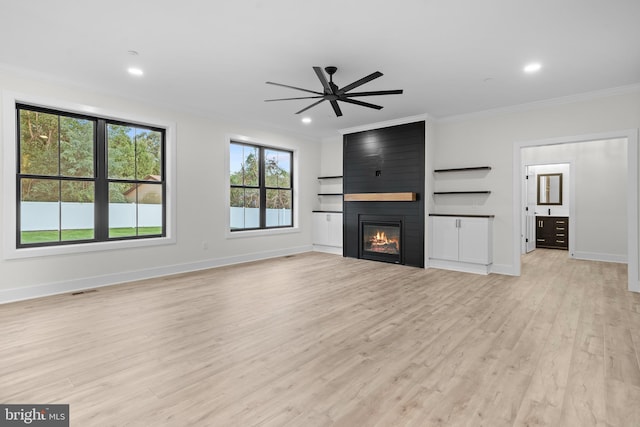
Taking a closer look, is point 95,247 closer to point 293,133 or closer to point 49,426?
point 49,426

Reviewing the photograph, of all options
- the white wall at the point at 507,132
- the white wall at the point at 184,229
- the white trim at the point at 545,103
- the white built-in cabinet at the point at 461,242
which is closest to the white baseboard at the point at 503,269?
the white wall at the point at 507,132

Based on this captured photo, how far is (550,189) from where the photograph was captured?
A: 26.7 ft

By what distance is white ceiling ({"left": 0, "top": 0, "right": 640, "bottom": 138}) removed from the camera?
8.75 feet

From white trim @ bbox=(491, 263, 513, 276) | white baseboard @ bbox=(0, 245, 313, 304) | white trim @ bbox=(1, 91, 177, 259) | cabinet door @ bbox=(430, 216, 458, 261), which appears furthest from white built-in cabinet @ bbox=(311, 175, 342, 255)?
white trim @ bbox=(1, 91, 177, 259)

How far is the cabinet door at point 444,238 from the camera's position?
565cm

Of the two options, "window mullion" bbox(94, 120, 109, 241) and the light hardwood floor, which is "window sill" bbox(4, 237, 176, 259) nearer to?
"window mullion" bbox(94, 120, 109, 241)

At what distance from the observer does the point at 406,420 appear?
5.64ft

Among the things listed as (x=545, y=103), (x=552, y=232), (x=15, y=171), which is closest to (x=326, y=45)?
(x=545, y=103)

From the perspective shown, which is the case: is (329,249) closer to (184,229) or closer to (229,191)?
(229,191)

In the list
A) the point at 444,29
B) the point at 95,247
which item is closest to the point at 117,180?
the point at 95,247

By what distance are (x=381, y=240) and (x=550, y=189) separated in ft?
16.5

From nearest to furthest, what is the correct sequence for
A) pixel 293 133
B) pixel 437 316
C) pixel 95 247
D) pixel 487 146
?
pixel 437 316
pixel 95 247
pixel 487 146
pixel 293 133

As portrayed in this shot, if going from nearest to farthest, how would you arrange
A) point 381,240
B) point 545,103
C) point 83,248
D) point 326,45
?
point 326,45
point 83,248
point 545,103
point 381,240

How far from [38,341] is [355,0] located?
12.6 feet
